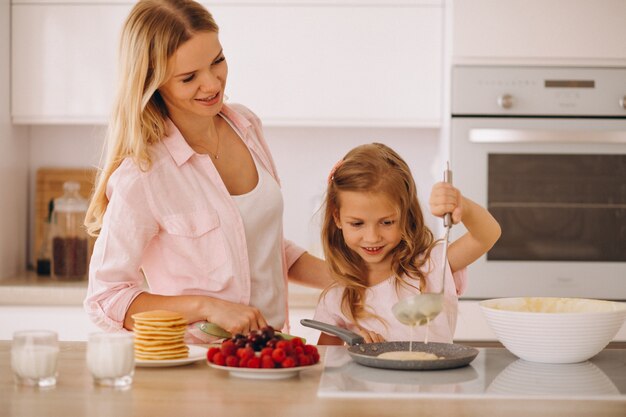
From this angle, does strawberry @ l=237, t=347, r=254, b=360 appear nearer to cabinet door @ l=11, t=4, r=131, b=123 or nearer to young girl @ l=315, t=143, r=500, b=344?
young girl @ l=315, t=143, r=500, b=344

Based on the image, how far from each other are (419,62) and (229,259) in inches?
60.1

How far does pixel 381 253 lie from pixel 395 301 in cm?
11

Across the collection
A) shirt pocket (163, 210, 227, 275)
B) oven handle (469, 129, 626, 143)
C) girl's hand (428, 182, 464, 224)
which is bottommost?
A: shirt pocket (163, 210, 227, 275)

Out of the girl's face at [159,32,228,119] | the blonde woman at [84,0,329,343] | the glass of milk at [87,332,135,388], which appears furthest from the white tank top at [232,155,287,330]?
the glass of milk at [87,332,135,388]

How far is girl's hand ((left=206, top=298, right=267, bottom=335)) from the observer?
171 cm

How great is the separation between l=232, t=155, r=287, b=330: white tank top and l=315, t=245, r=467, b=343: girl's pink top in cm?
12

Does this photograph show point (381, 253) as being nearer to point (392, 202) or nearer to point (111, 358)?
point (392, 202)

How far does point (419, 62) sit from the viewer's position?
3197 millimetres

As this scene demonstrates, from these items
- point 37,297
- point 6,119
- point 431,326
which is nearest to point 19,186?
point 6,119

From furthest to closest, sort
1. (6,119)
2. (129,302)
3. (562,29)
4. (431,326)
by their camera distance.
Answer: (6,119) < (562,29) < (431,326) < (129,302)

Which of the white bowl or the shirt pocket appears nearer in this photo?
the white bowl

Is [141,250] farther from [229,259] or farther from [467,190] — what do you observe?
[467,190]

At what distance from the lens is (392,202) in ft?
6.68

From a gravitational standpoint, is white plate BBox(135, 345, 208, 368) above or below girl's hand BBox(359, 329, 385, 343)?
above
